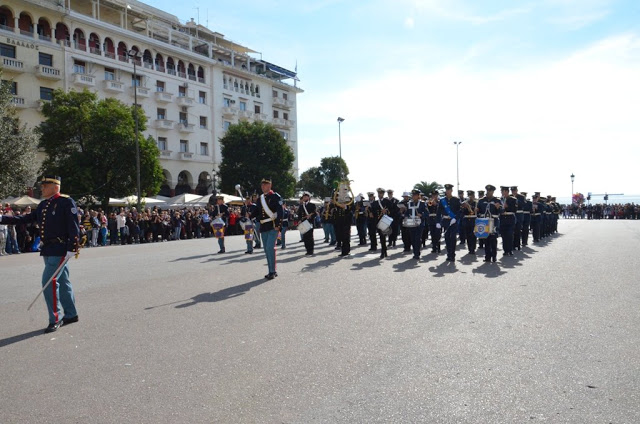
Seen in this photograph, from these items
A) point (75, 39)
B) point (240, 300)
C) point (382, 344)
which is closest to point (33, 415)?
point (382, 344)

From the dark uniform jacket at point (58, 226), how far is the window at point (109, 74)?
158 feet

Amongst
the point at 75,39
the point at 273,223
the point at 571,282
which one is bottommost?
the point at 571,282

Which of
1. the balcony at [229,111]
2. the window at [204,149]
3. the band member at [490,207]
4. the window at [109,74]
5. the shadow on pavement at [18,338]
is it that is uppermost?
the window at [109,74]

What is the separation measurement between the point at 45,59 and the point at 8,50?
312cm

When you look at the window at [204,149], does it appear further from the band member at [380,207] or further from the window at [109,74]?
the band member at [380,207]

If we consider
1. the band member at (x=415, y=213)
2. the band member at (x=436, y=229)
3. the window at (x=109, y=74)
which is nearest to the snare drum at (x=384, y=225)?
the band member at (x=415, y=213)

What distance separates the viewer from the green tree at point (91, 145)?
37688 millimetres

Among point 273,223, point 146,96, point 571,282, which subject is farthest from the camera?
point 146,96

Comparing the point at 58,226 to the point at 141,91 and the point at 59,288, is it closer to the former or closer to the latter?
the point at 59,288

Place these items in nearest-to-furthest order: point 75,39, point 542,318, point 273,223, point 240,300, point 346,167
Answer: point 542,318 → point 240,300 → point 273,223 → point 75,39 → point 346,167

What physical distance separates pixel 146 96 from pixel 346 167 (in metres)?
29.6

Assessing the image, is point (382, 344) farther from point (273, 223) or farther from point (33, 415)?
point (273, 223)

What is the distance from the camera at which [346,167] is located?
73.1 metres

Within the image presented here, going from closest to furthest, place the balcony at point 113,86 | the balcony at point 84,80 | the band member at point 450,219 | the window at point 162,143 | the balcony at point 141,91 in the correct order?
the band member at point 450,219 < the balcony at point 84,80 < the balcony at point 113,86 < the balcony at point 141,91 < the window at point 162,143
